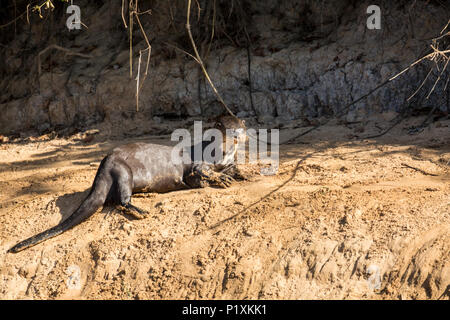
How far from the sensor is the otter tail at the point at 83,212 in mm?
3779

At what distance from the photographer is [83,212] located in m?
3.89

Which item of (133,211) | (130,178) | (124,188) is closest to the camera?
(133,211)

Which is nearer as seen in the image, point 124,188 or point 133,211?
point 133,211

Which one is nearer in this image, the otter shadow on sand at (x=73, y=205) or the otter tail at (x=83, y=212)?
the otter tail at (x=83, y=212)

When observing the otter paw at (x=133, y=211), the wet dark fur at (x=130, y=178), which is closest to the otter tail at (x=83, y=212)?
the wet dark fur at (x=130, y=178)

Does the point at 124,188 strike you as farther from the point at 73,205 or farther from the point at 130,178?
the point at 73,205

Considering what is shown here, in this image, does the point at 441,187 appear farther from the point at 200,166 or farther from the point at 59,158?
the point at 59,158

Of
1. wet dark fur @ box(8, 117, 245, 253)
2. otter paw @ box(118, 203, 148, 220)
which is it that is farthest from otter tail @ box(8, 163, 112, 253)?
otter paw @ box(118, 203, 148, 220)

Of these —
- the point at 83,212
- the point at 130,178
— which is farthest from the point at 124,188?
the point at 83,212

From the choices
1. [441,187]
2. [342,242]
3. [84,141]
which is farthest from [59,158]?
[441,187]

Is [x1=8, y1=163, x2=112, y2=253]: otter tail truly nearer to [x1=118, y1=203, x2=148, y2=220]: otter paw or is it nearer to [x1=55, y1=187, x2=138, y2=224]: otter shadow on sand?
[x1=55, y1=187, x2=138, y2=224]: otter shadow on sand

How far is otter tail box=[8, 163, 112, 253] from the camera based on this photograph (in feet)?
12.4

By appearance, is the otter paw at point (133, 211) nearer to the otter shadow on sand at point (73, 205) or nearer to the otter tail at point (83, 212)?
the otter shadow on sand at point (73, 205)

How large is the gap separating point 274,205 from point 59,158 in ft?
9.24
